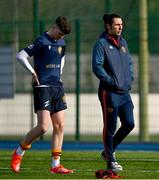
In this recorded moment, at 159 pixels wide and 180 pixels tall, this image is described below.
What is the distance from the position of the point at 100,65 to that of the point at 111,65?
164 millimetres

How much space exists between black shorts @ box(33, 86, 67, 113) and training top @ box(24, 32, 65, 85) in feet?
0.30

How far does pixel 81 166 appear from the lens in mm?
13266

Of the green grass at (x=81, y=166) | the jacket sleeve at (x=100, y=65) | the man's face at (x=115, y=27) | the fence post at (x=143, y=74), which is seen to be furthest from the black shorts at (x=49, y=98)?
the fence post at (x=143, y=74)

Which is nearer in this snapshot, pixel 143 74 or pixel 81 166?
pixel 81 166

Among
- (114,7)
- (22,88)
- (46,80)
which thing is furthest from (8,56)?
(46,80)

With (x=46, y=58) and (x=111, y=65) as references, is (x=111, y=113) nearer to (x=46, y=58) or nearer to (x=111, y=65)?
(x=111, y=65)

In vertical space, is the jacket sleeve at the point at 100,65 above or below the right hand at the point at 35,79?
above

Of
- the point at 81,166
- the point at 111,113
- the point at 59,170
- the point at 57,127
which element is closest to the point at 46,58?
the point at 57,127

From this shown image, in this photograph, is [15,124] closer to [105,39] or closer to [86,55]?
[86,55]

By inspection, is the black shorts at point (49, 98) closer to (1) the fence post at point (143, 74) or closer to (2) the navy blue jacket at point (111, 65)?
(2) the navy blue jacket at point (111, 65)

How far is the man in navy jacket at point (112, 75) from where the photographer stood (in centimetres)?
1156

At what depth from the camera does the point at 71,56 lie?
21.3 meters

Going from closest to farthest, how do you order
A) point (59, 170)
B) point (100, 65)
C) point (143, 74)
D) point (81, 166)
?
1. point (100, 65)
2. point (59, 170)
3. point (81, 166)
4. point (143, 74)

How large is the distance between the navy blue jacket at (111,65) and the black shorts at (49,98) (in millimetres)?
831
